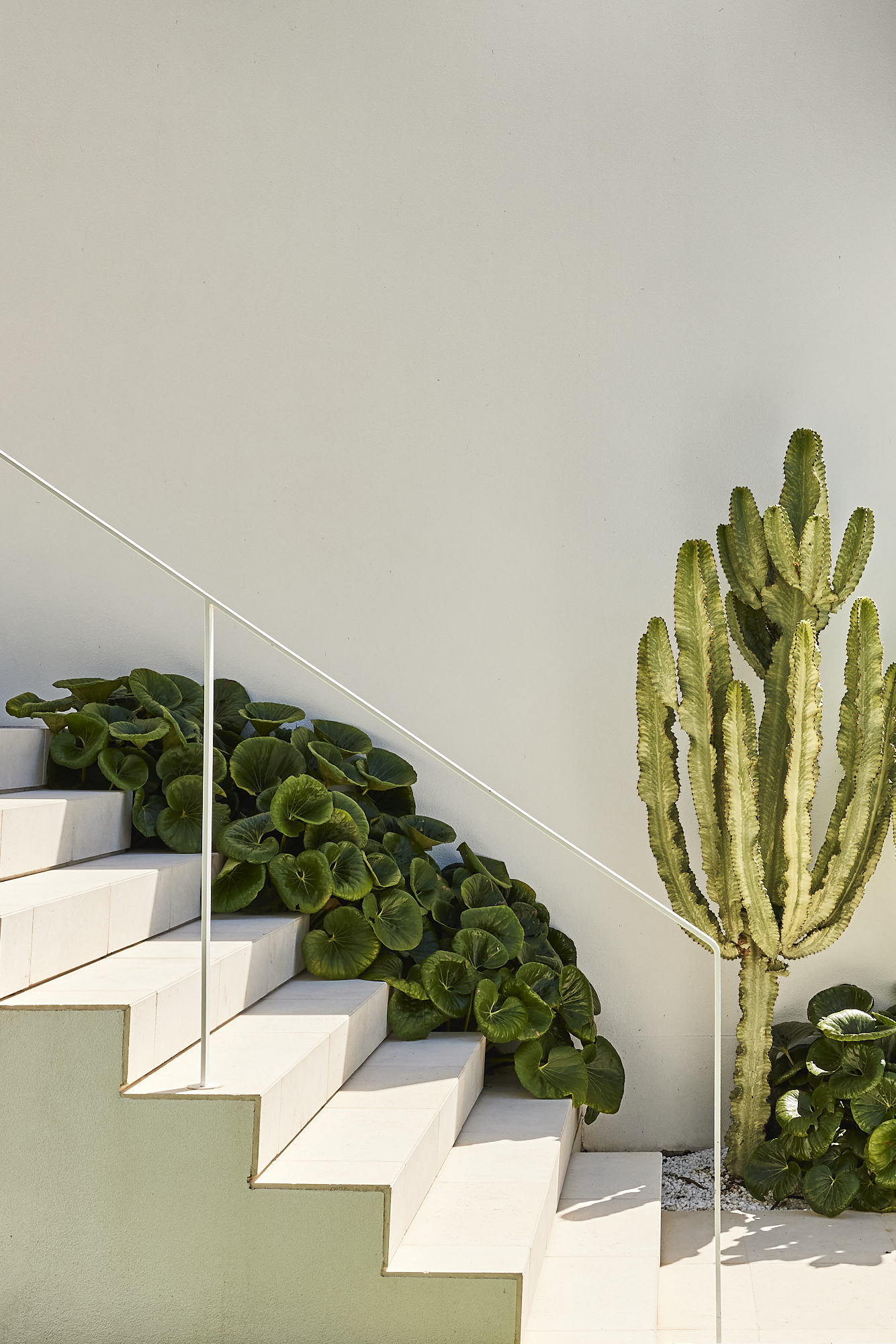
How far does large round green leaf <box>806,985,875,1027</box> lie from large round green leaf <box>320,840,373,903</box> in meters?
1.34

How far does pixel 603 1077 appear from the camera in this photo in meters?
2.94

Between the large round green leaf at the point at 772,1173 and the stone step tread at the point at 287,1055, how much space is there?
3.40 feet

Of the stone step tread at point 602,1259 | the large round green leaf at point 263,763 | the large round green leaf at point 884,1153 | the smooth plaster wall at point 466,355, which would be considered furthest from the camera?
the smooth plaster wall at point 466,355

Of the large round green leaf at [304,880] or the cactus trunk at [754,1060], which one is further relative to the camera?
the cactus trunk at [754,1060]

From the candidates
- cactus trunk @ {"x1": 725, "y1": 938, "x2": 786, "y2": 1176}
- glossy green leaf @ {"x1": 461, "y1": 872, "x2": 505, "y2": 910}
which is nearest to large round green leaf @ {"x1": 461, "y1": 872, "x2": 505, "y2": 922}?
glossy green leaf @ {"x1": 461, "y1": 872, "x2": 505, "y2": 910}

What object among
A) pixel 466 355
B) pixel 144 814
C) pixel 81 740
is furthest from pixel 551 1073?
pixel 466 355

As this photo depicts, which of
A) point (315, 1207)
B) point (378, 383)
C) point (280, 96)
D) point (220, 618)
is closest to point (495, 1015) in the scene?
point (315, 1207)

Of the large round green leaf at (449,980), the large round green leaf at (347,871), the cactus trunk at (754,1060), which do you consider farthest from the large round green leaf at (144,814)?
the cactus trunk at (754,1060)

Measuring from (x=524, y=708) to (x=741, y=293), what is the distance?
4.85 feet

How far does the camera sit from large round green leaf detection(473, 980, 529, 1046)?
2705mm

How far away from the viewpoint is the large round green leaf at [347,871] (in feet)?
9.23

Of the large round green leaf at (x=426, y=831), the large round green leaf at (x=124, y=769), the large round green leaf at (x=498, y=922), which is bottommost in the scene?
the large round green leaf at (x=498, y=922)

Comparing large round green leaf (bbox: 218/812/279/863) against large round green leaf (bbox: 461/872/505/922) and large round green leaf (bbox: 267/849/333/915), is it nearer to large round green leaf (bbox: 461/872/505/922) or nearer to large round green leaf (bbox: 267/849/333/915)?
large round green leaf (bbox: 267/849/333/915)

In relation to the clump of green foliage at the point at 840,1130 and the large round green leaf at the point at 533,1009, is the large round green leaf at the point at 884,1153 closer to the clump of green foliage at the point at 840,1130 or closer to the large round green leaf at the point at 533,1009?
the clump of green foliage at the point at 840,1130
